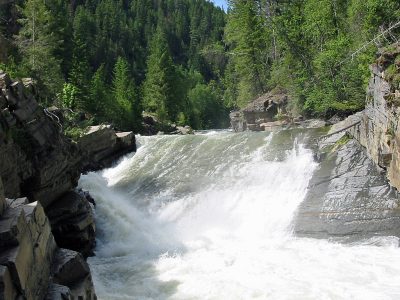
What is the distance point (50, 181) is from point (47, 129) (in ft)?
6.50

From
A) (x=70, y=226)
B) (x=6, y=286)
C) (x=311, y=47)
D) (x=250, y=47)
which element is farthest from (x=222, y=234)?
(x=250, y=47)

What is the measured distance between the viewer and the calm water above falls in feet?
42.4

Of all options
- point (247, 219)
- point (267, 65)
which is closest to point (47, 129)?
point (247, 219)

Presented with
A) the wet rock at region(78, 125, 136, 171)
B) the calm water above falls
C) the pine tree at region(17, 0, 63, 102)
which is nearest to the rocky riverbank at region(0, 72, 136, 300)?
the calm water above falls

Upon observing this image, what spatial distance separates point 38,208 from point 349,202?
11519 mm

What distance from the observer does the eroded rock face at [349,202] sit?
51.4 ft

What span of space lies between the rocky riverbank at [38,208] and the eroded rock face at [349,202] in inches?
335

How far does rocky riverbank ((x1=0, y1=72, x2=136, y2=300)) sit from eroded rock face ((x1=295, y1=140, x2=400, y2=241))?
27.9 ft

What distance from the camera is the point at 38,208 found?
969 centimetres

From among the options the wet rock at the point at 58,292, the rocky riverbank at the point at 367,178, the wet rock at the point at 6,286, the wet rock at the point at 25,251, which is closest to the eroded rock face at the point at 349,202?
the rocky riverbank at the point at 367,178

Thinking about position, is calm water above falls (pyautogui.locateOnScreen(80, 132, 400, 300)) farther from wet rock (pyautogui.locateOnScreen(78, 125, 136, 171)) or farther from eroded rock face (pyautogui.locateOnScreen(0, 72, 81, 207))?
Answer: eroded rock face (pyautogui.locateOnScreen(0, 72, 81, 207))

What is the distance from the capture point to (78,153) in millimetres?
19422

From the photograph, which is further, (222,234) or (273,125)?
(273,125)

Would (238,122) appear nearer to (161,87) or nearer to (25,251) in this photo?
(161,87)
